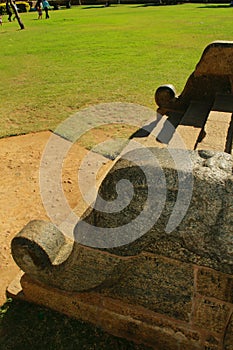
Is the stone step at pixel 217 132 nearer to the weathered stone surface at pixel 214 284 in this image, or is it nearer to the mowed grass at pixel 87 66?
the weathered stone surface at pixel 214 284

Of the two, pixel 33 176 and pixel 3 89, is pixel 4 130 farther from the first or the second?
pixel 3 89

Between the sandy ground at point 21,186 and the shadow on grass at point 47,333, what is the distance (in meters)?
0.32

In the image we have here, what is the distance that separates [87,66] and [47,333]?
9693 mm

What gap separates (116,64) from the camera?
37.0 ft

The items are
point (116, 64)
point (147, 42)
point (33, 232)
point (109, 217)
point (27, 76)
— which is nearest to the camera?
point (109, 217)

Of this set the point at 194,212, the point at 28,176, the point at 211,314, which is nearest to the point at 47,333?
the point at 211,314

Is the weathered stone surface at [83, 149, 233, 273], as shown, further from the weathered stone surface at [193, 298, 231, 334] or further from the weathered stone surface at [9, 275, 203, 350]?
the weathered stone surface at [9, 275, 203, 350]

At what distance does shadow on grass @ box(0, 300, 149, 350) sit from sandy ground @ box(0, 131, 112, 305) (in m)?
0.32

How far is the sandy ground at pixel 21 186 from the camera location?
3.80m

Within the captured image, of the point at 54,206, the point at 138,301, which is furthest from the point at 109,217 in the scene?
the point at 54,206

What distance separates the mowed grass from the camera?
25.6 ft

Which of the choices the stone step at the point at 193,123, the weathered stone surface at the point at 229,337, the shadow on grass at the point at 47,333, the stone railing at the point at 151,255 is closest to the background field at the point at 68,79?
the shadow on grass at the point at 47,333

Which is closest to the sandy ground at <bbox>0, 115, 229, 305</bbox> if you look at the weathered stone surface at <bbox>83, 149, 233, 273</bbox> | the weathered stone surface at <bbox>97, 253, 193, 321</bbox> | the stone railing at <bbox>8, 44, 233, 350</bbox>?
the stone railing at <bbox>8, 44, 233, 350</bbox>

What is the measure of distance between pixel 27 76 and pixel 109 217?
366 inches
